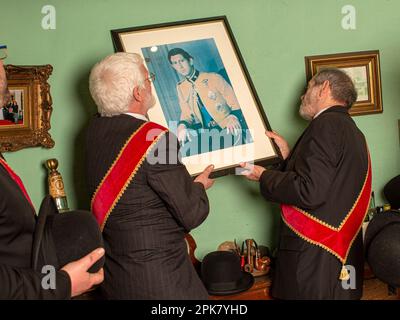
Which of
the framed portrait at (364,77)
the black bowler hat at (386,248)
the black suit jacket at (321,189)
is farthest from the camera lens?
the framed portrait at (364,77)

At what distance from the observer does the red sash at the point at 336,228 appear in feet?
6.99

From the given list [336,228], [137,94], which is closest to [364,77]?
[336,228]

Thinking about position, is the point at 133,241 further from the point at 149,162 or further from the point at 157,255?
the point at 149,162

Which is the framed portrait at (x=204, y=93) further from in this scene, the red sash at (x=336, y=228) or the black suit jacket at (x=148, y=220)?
the black suit jacket at (x=148, y=220)

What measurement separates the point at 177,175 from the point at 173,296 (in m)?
0.48

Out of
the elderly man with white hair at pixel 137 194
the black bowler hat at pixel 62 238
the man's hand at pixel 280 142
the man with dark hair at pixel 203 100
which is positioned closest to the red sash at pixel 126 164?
the elderly man with white hair at pixel 137 194

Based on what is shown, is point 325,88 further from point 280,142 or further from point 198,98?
point 198,98

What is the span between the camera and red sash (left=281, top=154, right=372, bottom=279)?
2.13 metres

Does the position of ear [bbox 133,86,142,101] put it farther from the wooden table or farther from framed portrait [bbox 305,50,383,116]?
framed portrait [bbox 305,50,383,116]

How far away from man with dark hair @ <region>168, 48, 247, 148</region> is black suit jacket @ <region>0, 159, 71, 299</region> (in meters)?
1.21

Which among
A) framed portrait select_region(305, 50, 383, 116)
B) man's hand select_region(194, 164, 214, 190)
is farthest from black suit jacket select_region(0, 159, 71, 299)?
framed portrait select_region(305, 50, 383, 116)

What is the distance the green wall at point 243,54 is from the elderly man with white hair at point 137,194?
26.5 inches

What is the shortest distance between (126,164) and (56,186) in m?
0.74

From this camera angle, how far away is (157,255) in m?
1.77
